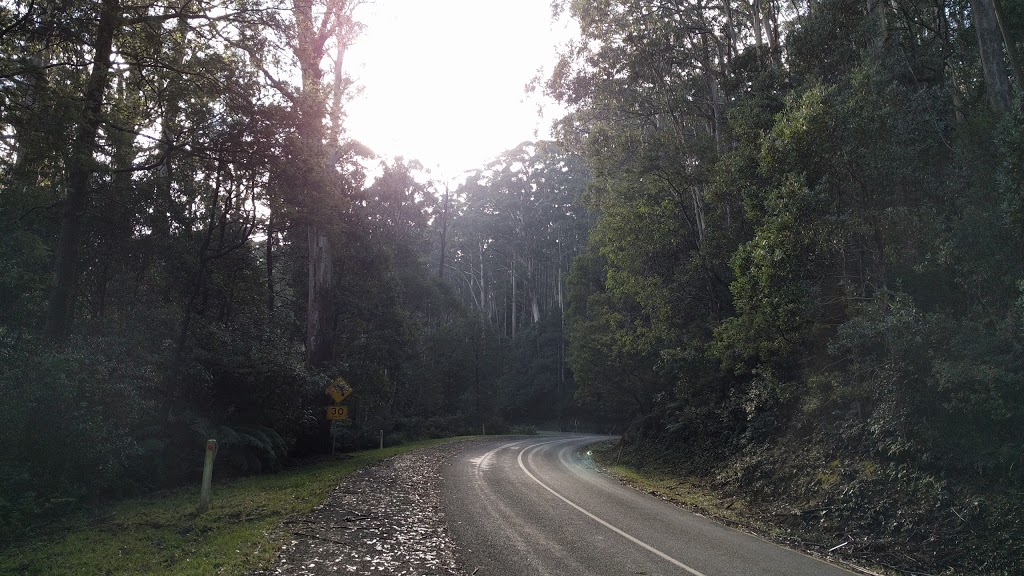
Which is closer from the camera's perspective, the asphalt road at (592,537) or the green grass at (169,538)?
the green grass at (169,538)

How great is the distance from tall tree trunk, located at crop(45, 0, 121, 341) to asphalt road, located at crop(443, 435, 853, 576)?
9.17 metres

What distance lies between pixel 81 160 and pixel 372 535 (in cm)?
903

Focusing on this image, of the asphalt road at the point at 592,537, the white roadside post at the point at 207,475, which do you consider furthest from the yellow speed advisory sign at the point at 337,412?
the white roadside post at the point at 207,475

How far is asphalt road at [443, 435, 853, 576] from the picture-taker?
7465mm

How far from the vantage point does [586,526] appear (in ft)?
31.8

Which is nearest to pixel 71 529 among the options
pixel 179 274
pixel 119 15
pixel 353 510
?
pixel 353 510

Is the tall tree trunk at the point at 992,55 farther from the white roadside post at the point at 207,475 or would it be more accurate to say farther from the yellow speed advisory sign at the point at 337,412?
the yellow speed advisory sign at the point at 337,412

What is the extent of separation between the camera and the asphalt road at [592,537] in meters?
7.46

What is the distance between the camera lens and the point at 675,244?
2325cm

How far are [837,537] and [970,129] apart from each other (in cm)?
808

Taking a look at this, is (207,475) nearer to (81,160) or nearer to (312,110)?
(81,160)

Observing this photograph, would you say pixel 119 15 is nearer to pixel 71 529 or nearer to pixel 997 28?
pixel 71 529

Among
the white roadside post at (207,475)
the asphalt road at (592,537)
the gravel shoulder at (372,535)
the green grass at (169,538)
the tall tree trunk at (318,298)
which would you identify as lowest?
the asphalt road at (592,537)

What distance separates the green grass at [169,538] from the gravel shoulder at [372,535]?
13.1 inches
